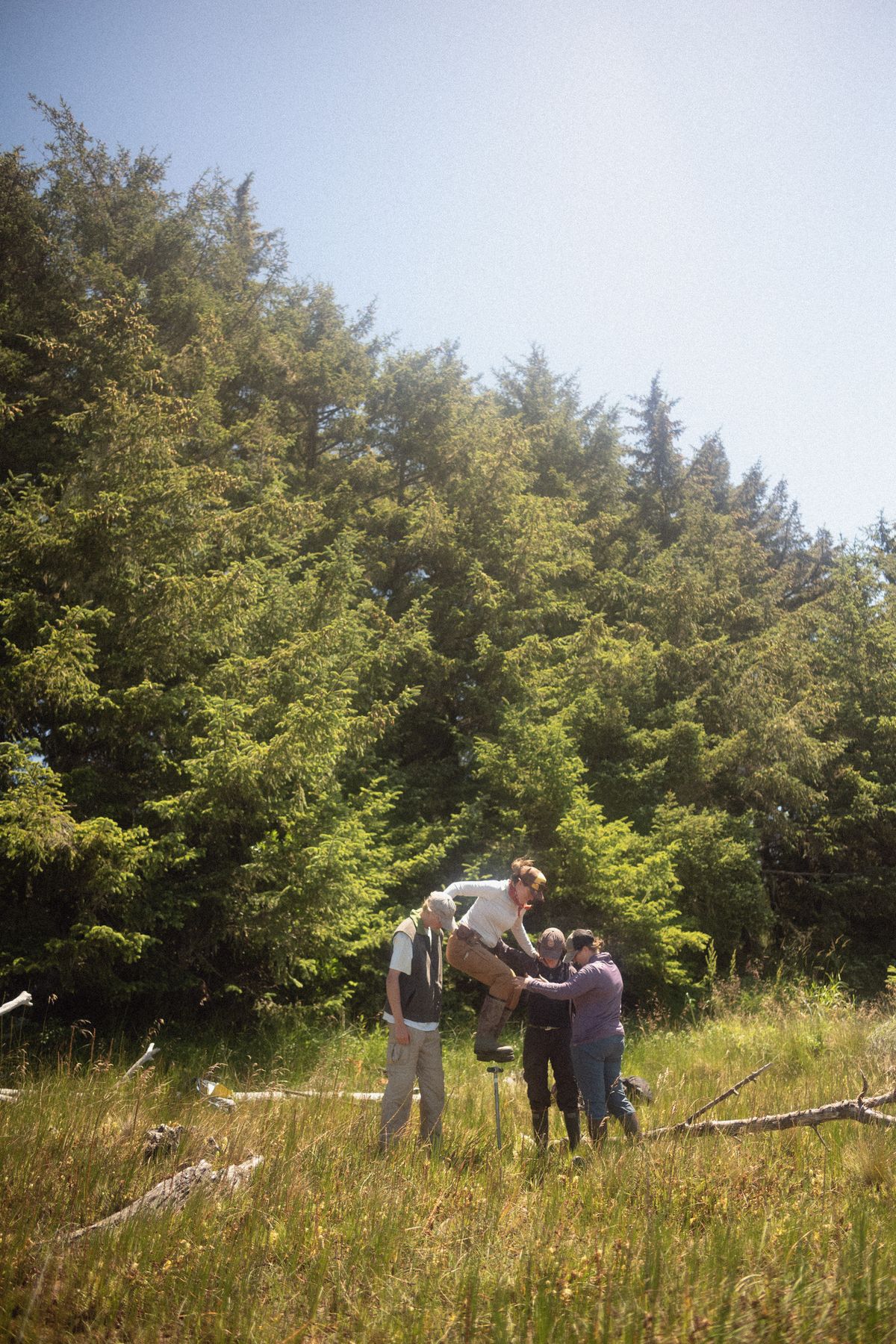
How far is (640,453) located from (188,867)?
2017 centimetres

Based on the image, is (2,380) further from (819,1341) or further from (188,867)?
(819,1341)

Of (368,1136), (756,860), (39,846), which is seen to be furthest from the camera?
(756,860)

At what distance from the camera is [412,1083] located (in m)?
5.74

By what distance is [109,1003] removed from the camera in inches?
388

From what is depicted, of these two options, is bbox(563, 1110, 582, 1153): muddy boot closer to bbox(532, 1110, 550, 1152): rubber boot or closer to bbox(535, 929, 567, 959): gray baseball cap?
bbox(532, 1110, 550, 1152): rubber boot

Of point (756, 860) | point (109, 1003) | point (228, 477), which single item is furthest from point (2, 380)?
point (756, 860)

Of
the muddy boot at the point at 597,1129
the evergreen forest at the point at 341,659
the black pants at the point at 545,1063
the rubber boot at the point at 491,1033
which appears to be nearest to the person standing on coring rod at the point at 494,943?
the rubber boot at the point at 491,1033

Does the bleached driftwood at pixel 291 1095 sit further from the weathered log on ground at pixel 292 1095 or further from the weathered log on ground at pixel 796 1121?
the weathered log on ground at pixel 796 1121

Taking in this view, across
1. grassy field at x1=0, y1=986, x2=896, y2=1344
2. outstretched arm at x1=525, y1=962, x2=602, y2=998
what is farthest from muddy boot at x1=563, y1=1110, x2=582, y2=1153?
outstretched arm at x1=525, y1=962, x2=602, y2=998

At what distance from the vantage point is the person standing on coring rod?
5.91m

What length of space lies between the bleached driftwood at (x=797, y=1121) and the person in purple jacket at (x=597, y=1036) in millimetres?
341

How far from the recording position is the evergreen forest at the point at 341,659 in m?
9.24

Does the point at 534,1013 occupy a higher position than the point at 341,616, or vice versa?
the point at 341,616

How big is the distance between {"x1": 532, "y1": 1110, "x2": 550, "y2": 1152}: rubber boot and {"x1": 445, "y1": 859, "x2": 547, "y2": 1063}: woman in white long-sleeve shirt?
0.50 meters
